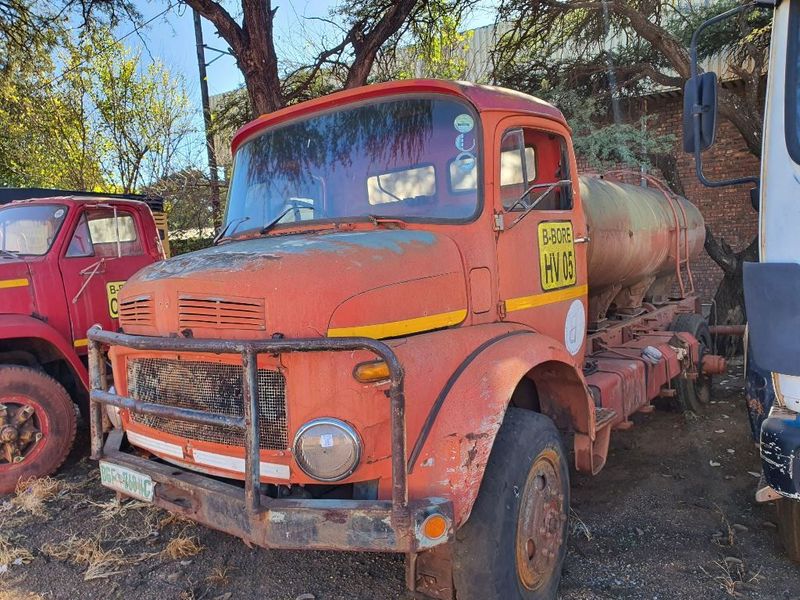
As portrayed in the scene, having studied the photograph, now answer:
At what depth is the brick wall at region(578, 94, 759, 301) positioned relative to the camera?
12125 millimetres

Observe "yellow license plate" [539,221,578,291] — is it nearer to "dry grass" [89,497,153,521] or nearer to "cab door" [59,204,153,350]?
"dry grass" [89,497,153,521]

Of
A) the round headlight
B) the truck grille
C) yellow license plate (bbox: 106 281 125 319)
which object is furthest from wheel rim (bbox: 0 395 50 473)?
the round headlight

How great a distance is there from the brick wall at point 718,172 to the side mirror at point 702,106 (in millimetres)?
9455

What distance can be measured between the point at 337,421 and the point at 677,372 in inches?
168

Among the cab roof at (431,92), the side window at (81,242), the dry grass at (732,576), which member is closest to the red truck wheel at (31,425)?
the side window at (81,242)

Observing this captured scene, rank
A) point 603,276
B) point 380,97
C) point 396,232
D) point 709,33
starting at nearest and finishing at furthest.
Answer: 1. point 396,232
2. point 380,97
3. point 603,276
4. point 709,33

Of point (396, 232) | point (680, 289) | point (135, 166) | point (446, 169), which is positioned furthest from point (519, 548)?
point (135, 166)

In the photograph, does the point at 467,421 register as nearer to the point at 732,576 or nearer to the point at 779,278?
the point at 779,278

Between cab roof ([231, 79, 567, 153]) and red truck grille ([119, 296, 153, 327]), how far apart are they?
4.67 feet

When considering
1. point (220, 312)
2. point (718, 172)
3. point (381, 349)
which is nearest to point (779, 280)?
point (381, 349)

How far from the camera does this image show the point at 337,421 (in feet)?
7.96

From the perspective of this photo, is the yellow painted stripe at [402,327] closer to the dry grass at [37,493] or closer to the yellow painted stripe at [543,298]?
the yellow painted stripe at [543,298]

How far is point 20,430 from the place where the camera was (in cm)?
504

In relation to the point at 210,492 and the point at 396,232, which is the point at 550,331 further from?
the point at 210,492
